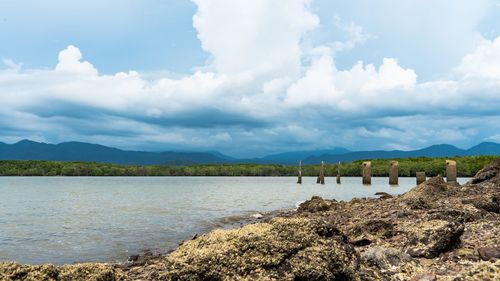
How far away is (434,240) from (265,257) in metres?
5.24

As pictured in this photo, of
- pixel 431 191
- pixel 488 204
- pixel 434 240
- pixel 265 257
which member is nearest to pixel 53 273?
pixel 265 257

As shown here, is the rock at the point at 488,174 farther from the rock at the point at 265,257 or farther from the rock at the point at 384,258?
the rock at the point at 265,257

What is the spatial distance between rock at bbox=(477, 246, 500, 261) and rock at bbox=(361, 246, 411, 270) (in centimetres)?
162

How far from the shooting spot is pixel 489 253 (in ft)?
31.6

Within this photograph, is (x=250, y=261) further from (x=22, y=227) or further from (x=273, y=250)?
(x=22, y=227)

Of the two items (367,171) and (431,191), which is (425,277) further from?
(367,171)

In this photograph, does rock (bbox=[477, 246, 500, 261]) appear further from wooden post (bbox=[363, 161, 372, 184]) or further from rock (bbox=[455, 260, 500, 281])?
wooden post (bbox=[363, 161, 372, 184])

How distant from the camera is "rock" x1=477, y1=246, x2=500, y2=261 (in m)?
9.47

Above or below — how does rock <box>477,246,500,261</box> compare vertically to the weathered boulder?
above

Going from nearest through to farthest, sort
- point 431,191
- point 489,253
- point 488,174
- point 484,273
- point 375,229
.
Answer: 1. point 484,273
2. point 489,253
3. point 375,229
4. point 431,191
5. point 488,174

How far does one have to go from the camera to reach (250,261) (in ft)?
25.6

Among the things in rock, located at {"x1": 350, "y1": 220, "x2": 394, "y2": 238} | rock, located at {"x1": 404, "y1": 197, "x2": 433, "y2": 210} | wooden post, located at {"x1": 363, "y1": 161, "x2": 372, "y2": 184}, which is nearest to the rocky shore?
rock, located at {"x1": 350, "y1": 220, "x2": 394, "y2": 238}

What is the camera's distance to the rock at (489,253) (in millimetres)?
9469

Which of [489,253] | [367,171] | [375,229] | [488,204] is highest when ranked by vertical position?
[367,171]
